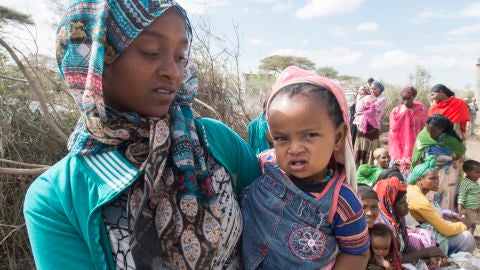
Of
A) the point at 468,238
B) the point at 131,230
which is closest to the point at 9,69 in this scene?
the point at 131,230

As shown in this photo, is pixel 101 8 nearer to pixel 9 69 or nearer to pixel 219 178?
pixel 219 178

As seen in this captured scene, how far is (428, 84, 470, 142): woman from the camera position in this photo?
673cm

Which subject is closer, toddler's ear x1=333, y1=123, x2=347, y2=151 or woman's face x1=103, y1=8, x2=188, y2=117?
woman's face x1=103, y1=8, x2=188, y2=117

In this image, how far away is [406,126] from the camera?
24.5 ft

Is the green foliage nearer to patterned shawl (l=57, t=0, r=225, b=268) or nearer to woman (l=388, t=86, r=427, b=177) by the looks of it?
patterned shawl (l=57, t=0, r=225, b=268)

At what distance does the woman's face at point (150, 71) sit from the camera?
1.18 meters

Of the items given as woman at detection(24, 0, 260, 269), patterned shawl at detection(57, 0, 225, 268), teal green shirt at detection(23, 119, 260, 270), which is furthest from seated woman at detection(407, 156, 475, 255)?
teal green shirt at detection(23, 119, 260, 270)

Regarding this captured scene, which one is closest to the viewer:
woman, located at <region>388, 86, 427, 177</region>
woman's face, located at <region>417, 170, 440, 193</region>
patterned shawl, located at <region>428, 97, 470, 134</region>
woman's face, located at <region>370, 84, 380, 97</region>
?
woman's face, located at <region>417, 170, 440, 193</region>

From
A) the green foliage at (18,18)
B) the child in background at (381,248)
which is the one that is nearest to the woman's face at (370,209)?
the child in background at (381,248)

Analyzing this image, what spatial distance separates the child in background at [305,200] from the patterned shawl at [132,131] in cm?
35

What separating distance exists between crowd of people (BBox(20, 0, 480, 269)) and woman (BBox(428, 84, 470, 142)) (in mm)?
6168

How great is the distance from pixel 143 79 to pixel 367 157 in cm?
818

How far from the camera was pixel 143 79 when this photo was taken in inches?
46.5

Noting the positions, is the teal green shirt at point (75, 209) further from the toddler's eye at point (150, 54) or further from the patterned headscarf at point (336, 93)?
the patterned headscarf at point (336, 93)
